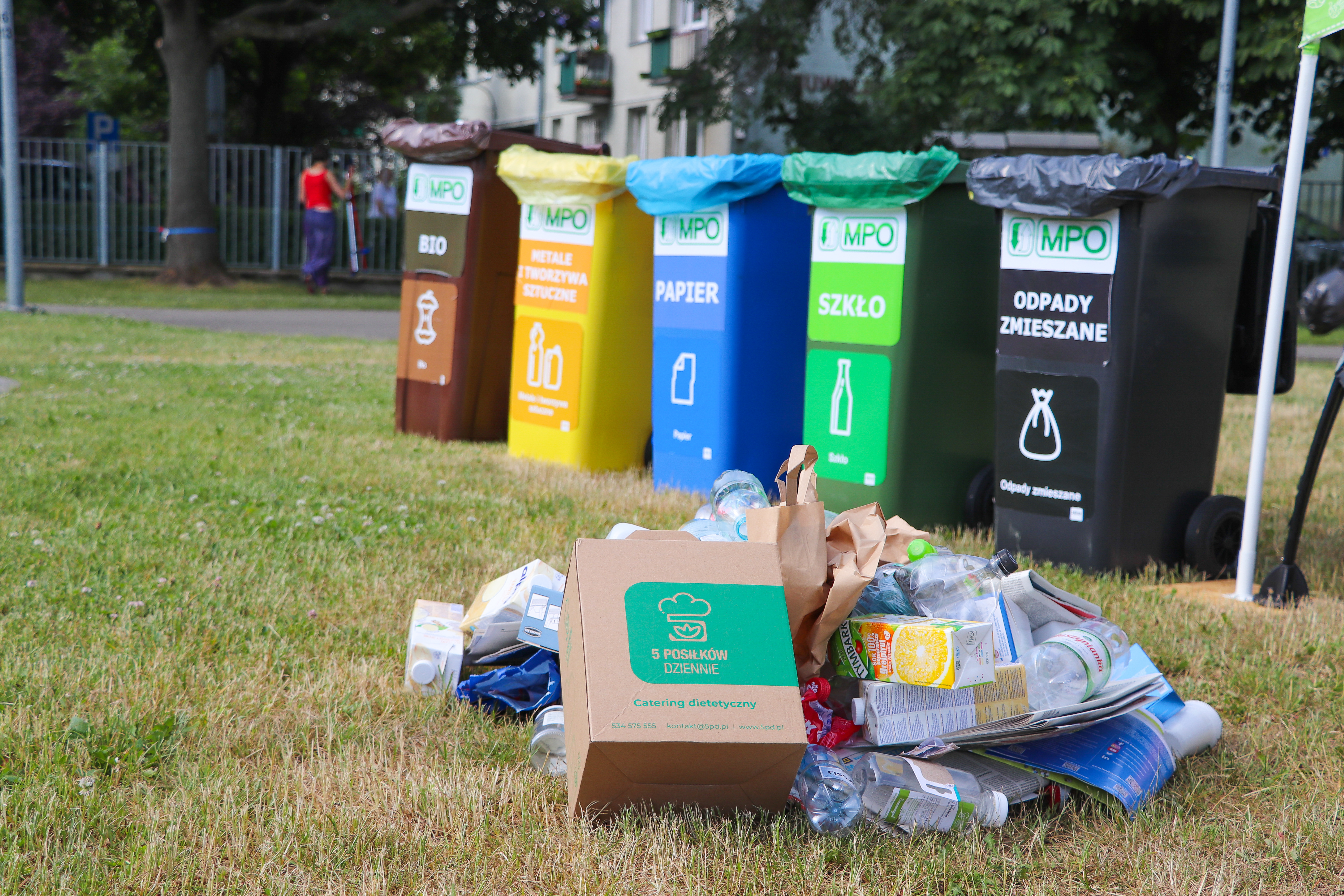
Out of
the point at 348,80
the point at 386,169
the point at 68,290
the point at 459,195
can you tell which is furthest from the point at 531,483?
the point at 348,80

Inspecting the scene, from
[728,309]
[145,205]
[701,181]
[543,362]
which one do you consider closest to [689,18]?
[145,205]

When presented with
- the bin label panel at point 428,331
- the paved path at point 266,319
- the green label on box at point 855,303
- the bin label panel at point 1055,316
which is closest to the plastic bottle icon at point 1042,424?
the bin label panel at point 1055,316

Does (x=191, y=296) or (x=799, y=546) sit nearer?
(x=799, y=546)

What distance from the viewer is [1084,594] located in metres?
4.03

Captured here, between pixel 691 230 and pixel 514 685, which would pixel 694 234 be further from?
pixel 514 685

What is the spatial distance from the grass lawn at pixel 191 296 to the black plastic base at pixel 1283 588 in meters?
14.2

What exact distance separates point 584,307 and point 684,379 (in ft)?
2.26

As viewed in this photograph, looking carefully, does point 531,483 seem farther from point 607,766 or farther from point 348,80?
point 348,80

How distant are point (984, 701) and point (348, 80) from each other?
112 ft

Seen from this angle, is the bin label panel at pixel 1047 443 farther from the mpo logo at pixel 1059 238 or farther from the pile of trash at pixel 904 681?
the pile of trash at pixel 904 681

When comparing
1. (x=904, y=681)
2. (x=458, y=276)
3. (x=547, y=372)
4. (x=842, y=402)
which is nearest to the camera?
(x=904, y=681)

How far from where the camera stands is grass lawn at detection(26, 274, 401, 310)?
1758 cm

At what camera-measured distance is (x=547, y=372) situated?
20.2ft

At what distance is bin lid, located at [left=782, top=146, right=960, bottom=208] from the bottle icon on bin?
5.08 feet
